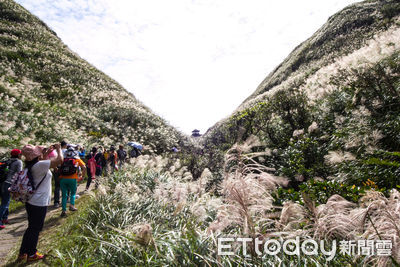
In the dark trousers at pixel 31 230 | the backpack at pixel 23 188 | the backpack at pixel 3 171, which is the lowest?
the dark trousers at pixel 31 230

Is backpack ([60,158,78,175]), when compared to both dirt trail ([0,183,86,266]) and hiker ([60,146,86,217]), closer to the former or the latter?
hiker ([60,146,86,217])

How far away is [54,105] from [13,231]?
15267mm

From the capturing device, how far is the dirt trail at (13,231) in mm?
4883

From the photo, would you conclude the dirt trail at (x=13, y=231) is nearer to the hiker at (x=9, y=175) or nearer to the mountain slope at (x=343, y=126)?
the hiker at (x=9, y=175)

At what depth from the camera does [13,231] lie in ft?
19.5

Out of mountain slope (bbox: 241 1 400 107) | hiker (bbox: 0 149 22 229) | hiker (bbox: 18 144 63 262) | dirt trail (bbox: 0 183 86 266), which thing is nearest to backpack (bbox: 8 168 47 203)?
hiker (bbox: 18 144 63 262)

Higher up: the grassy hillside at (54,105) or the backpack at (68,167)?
the grassy hillside at (54,105)

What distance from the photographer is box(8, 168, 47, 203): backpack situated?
3.79 metres

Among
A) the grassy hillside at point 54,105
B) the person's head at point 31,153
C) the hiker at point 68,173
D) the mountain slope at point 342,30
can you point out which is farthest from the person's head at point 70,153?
the mountain slope at point 342,30

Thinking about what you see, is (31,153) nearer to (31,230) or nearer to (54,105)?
(31,230)

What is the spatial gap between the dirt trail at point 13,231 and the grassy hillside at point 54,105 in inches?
156

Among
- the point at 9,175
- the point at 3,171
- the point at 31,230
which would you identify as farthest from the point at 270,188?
the point at 3,171

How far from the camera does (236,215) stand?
202cm

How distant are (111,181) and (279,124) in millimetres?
7394
